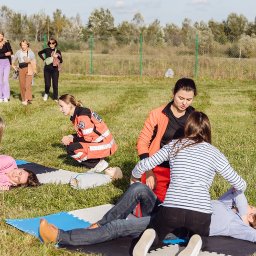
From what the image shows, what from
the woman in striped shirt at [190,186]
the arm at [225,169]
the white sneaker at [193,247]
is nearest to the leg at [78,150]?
the woman in striped shirt at [190,186]

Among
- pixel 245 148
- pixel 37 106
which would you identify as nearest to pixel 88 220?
pixel 245 148

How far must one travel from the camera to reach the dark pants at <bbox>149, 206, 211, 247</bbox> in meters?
4.70

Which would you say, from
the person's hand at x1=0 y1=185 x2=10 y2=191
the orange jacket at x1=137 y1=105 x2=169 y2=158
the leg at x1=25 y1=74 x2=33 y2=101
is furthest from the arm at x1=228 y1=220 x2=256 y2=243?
the leg at x1=25 y1=74 x2=33 y2=101

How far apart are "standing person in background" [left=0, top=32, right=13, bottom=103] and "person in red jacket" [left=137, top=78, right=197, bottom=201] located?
33.5 ft

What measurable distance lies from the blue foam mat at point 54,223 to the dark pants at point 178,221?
1.00 meters

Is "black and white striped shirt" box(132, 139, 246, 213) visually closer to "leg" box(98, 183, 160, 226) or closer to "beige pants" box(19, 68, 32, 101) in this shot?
"leg" box(98, 183, 160, 226)

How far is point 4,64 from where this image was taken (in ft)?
51.1

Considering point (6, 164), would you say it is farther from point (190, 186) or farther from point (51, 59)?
point (51, 59)

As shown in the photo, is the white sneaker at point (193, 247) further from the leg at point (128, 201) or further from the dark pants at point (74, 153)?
the dark pants at point (74, 153)

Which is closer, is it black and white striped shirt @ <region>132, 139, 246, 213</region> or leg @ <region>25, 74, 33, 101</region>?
black and white striped shirt @ <region>132, 139, 246, 213</region>

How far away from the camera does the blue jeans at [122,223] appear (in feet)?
15.9

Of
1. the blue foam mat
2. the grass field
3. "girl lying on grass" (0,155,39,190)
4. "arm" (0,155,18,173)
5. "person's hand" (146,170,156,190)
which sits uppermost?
"person's hand" (146,170,156,190)

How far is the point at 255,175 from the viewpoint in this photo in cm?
748

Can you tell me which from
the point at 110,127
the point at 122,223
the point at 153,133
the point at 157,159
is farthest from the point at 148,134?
the point at 110,127
